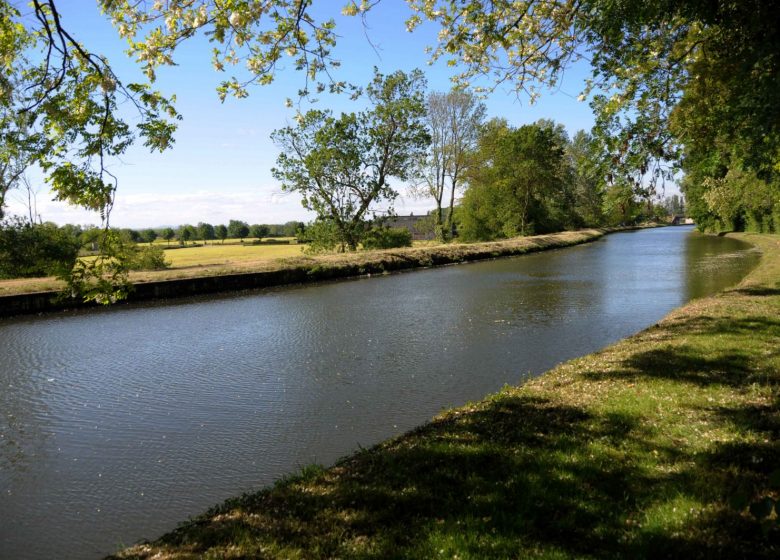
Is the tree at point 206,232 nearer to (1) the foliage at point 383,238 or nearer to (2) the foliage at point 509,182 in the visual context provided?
(2) the foliage at point 509,182

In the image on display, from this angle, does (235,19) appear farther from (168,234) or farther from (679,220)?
(679,220)

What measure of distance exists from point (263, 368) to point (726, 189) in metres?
33.0

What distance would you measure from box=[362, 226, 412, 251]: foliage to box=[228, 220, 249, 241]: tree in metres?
56.0

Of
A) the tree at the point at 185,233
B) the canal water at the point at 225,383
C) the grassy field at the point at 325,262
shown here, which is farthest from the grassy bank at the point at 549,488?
the tree at the point at 185,233

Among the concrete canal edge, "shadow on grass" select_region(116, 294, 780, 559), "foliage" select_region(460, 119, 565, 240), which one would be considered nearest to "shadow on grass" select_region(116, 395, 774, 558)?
"shadow on grass" select_region(116, 294, 780, 559)

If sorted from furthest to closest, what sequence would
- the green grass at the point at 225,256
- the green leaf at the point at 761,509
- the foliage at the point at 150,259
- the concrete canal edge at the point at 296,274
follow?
1. the green grass at the point at 225,256
2. the foliage at the point at 150,259
3. the concrete canal edge at the point at 296,274
4. the green leaf at the point at 761,509

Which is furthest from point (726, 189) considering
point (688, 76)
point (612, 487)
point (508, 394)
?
point (612, 487)

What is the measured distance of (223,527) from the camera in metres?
4.61

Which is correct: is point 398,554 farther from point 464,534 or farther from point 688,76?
point 688,76

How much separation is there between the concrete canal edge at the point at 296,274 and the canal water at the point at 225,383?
5.38 feet

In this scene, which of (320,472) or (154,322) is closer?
(320,472)

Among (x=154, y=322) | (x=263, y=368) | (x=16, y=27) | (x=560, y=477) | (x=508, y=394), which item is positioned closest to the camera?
(x=560, y=477)

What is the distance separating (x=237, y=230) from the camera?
97.5 meters

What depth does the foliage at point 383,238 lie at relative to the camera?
44.4m
